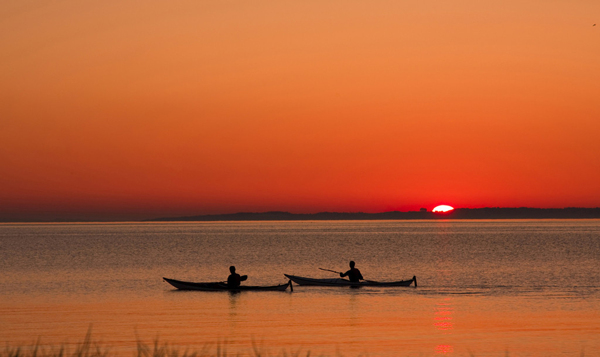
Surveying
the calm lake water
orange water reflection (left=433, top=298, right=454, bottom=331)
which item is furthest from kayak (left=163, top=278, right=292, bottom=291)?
orange water reflection (left=433, top=298, right=454, bottom=331)

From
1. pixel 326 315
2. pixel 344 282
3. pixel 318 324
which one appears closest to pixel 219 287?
pixel 344 282

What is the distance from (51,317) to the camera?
32625 mm

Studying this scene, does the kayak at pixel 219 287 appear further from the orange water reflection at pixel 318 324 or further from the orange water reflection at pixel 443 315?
the orange water reflection at pixel 443 315

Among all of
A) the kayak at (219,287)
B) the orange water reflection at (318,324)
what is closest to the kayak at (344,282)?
the kayak at (219,287)

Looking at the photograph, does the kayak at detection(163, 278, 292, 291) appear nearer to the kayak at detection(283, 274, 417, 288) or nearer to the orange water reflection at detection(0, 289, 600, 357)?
the orange water reflection at detection(0, 289, 600, 357)

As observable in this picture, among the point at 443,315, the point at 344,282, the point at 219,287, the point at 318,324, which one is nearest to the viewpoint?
the point at 318,324

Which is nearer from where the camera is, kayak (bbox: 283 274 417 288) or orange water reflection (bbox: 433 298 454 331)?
orange water reflection (bbox: 433 298 454 331)

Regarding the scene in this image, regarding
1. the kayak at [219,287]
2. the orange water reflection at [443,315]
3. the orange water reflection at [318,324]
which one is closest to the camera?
the orange water reflection at [318,324]

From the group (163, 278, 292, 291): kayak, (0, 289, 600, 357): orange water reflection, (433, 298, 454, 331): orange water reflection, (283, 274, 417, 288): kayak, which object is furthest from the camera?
(283, 274, 417, 288): kayak

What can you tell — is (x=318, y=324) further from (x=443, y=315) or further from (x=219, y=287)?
(x=219, y=287)

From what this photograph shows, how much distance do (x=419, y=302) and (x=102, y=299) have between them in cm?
1686

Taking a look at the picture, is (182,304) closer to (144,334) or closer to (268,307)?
(268,307)

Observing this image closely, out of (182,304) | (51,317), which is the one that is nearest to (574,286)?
(182,304)

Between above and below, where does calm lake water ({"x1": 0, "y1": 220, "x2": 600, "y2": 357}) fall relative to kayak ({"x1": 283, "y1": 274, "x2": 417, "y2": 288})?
below
